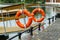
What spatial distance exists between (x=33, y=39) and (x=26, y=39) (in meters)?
0.18

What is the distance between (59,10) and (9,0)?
11.2m

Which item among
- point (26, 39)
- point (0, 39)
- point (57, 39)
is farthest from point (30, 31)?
point (0, 39)

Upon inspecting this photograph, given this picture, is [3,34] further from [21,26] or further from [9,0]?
[9,0]

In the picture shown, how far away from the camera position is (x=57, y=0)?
90.3ft

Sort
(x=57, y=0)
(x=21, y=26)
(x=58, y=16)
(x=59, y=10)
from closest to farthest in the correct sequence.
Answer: (x=21, y=26), (x=58, y=16), (x=59, y=10), (x=57, y=0)

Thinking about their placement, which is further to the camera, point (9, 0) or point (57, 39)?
point (9, 0)

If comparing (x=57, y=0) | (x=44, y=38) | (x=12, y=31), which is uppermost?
(x=44, y=38)

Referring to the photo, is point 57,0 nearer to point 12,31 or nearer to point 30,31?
point 12,31

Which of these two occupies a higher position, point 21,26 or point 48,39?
point 48,39

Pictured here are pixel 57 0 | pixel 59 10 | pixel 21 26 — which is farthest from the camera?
pixel 57 0

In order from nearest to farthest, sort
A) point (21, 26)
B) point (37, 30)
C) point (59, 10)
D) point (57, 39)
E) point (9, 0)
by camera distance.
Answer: point (57, 39) → point (37, 30) → point (21, 26) → point (59, 10) → point (9, 0)

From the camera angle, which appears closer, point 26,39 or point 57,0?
point 26,39

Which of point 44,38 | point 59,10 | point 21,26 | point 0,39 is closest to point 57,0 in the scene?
point 59,10

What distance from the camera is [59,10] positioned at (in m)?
13.2
